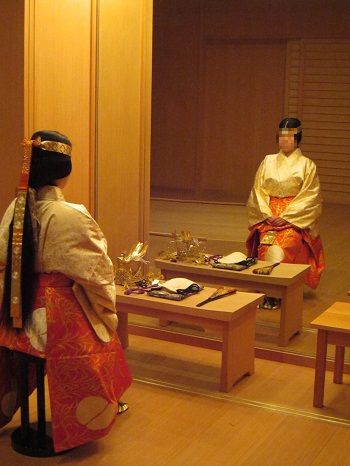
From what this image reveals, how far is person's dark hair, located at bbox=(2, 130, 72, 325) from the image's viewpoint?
2749mm

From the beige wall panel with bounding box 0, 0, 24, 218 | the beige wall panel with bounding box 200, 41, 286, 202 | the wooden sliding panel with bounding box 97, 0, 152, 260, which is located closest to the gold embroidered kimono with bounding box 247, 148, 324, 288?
the wooden sliding panel with bounding box 97, 0, 152, 260

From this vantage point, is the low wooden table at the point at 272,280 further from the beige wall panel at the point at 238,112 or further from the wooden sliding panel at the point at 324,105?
the beige wall panel at the point at 238,112

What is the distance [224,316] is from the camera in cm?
359

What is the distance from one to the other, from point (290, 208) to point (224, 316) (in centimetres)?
200

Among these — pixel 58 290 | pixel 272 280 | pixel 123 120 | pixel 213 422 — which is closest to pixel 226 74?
pixel 123 120

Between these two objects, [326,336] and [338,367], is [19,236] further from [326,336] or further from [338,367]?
[338,367]

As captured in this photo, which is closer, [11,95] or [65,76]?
[11,95]

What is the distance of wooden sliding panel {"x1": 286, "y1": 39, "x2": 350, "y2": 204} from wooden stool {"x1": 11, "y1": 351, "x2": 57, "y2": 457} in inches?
310

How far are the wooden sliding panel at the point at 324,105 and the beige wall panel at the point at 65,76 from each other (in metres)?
6.28

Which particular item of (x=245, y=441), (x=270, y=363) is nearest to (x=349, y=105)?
(x=270, y=363)

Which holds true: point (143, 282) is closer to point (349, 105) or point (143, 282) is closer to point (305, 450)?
point (305, 450)

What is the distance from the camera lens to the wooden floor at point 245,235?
15.4 ft

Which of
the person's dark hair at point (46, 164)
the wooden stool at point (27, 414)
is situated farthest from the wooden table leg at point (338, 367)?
the person's dark hair at point (46, 164)

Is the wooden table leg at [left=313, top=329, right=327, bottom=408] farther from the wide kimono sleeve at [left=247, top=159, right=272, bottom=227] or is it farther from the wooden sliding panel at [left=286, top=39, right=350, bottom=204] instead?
the wooden sliding panel at [left=286, top=39, right=350, bottom=204]
